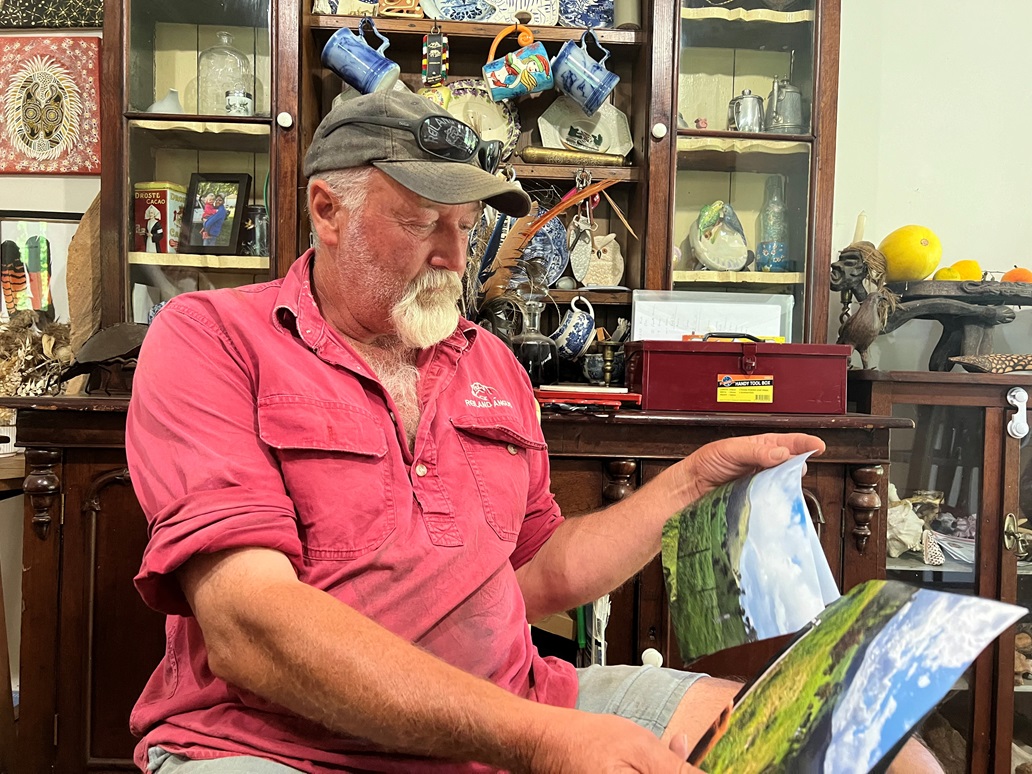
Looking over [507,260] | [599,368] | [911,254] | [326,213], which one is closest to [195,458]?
[326,213]

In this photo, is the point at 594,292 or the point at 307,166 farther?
the point at 594,292

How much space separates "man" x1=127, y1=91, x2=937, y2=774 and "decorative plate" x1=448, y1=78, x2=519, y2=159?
99 centimetres

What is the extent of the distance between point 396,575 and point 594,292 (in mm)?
1305

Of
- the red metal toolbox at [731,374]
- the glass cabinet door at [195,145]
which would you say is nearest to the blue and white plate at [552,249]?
the red metal toolbox at [731,374]

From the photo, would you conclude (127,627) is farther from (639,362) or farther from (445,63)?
(445,63)

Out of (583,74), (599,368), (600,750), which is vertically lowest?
(600,750)

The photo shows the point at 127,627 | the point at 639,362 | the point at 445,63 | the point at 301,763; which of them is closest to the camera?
the point at 301,763

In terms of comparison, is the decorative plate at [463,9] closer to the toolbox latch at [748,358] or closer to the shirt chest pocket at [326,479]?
the toolbox latch at [748,358]

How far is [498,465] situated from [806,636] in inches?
20.2

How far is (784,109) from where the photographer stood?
6.91 feet

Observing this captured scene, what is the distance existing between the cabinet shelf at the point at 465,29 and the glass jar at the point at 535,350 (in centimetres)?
73

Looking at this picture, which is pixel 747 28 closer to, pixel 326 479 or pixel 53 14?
pixel 326 479

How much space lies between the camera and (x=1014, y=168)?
243 cm

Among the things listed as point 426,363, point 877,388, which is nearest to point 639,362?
point 877,388
